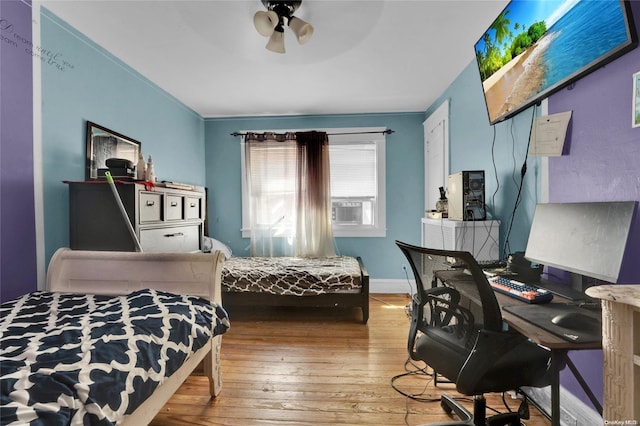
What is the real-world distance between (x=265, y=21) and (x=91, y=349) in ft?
6.45

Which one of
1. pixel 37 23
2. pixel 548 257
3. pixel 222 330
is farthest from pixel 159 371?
pixel 37 23

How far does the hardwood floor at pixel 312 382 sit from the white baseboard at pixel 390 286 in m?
1.04

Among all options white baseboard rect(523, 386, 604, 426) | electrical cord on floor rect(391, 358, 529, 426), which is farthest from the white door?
white baseboard rect(523, 386, 604, 426)

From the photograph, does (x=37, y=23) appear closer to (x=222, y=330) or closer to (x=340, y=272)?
(x=222, y=330)

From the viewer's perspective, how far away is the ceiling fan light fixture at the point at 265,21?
69.2 inches

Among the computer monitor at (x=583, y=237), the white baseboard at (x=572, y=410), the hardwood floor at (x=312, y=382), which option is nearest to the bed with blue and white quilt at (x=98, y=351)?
→ the hardwood floor at (x=312, y=382)

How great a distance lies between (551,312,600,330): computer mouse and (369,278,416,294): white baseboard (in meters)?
2.97

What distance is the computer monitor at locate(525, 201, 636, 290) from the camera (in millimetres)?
1123

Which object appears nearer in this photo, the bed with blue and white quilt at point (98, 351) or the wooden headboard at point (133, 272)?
the bed with blue and white quilt at point (98, 351)

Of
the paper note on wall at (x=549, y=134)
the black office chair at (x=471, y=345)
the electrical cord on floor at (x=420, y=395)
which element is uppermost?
the paper note on wall at (x=549, y=134)

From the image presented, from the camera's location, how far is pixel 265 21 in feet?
5.93

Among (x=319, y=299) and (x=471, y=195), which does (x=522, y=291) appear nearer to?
(x=471, y=195)

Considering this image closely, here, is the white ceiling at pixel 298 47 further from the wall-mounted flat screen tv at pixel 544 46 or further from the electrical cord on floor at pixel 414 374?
the electrical cord on floor at pixel 414 374

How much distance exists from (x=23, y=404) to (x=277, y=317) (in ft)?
7.86
